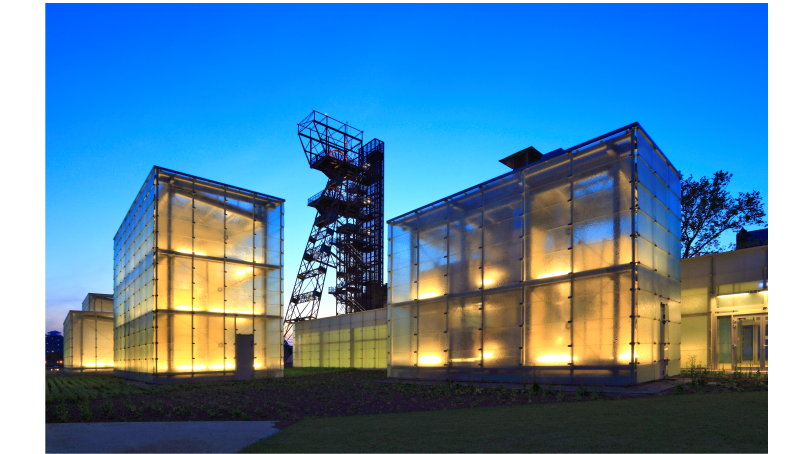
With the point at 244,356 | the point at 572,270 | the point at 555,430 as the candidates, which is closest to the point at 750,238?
the point at 572,270

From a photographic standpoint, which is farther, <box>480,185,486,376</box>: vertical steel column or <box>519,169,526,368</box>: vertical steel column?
<box>480,185,486,376</box>: vertical steel column

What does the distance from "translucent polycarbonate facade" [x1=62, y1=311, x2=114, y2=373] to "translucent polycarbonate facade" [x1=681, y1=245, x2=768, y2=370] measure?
48.4m

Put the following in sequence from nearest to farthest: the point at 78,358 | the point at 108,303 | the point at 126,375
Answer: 1. the point at 126,375
2. the point at 78,358
3. the point at 108,303

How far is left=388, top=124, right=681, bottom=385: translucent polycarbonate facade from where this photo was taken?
52.2 ft

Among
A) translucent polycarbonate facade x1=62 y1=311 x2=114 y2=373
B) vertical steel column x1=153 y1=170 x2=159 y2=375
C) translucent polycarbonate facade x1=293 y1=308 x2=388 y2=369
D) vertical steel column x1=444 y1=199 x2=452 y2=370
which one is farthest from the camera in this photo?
translucent polycarbonate facade x1=62 y1=311 x2=114 y2=373

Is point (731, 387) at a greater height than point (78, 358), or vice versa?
point (731, 387)

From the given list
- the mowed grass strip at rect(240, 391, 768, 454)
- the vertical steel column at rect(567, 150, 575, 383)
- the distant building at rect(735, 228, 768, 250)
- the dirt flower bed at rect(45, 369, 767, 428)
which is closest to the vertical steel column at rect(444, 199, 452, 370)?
the dirt flower bed at rect(45, 369, 767, 428)

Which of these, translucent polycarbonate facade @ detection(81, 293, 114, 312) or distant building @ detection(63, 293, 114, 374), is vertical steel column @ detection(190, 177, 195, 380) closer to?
distant building @ detection(63, 293, 114, 374)

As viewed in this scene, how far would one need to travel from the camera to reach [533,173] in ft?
63.3

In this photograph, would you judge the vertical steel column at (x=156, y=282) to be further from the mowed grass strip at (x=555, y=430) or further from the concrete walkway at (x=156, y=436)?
the mowed grass strip at (x=555, y=430)

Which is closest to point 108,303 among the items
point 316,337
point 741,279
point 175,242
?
point 316,337
